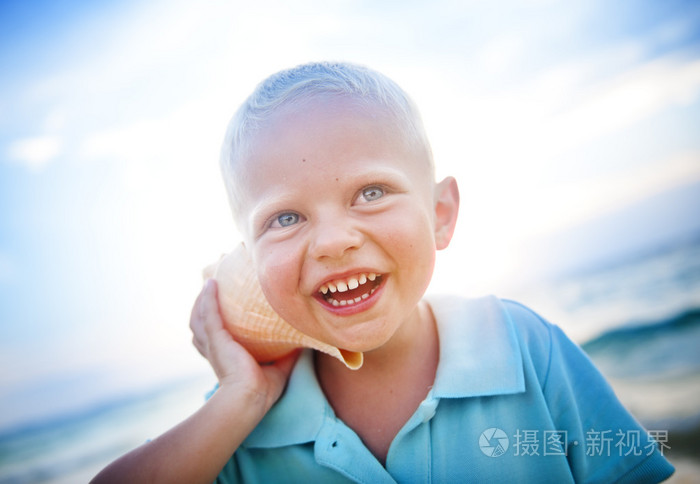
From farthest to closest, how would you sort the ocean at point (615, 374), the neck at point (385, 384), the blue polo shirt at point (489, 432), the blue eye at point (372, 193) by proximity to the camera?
the ocean at point (615, 374)
the neck at point (385, 384)
the blue polo shirt at point (489, 432)
the blue eye at point (372, 193)

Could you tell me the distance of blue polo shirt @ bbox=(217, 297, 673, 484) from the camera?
1.80 meters

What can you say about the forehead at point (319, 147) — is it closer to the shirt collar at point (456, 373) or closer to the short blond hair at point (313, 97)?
the short blond hair at point (313, 97)

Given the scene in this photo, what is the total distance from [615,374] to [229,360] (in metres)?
7.35

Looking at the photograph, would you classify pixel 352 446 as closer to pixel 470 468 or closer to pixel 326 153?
pixel 470 468

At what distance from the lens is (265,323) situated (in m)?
2.05

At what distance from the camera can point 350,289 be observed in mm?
1749

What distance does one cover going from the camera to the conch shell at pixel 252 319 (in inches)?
79.1

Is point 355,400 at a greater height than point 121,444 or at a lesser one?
lesser

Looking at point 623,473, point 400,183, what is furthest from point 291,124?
point 623,473

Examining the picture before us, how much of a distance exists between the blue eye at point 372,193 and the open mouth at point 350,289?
293 mm

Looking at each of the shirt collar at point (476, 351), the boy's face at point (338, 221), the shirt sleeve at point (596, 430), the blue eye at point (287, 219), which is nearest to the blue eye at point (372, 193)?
the boy's face at point (338, 221)

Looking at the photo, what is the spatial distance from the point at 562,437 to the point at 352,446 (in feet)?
2.98

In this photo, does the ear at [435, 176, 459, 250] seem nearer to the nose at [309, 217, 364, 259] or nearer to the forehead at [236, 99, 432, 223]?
the forehead at [236, 99, 432, 223]

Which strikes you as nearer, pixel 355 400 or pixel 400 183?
pixel 400 183
